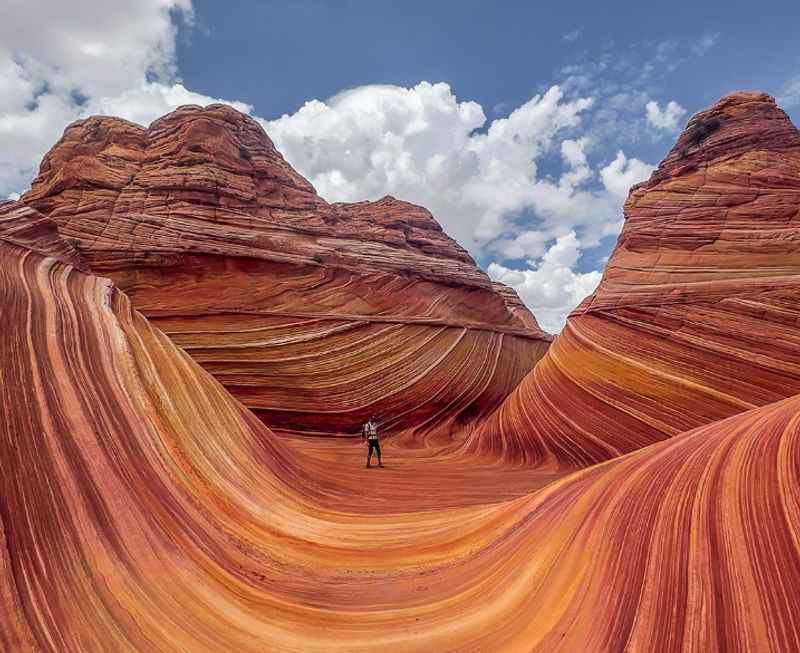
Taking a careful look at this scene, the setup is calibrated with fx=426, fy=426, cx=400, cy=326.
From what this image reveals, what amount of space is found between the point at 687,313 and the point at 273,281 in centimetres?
1125

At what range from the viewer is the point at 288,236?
1520 cm

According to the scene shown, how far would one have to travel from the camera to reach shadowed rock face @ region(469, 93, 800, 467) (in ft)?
25.1

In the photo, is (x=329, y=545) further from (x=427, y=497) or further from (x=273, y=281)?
(x=273, y=281)

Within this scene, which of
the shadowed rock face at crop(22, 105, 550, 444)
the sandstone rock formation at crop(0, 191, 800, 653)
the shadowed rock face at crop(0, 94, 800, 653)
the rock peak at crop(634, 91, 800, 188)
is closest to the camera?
the sandstone rock formation at crop(0, 191, 800, 653)

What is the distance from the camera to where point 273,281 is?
13789 millimetres

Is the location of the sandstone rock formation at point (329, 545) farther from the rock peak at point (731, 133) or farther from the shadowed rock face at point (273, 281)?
the rock peak at point (731, 133)

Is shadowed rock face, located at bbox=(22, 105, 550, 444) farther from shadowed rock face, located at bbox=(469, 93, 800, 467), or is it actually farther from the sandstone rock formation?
the sandstone rock formation

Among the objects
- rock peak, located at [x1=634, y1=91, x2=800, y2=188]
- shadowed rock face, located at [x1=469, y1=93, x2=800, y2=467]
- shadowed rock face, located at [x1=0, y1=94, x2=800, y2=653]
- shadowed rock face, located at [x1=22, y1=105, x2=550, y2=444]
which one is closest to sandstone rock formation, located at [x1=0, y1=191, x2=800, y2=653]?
shadowed rock face, located at [x1=0, y1=94, x2=800, y2=653]

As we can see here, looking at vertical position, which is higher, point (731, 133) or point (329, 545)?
point (731, 133)

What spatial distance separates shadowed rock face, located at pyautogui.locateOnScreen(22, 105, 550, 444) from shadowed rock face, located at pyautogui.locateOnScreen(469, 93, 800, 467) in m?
3.42

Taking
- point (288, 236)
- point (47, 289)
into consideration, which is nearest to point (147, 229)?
point (288, 236)

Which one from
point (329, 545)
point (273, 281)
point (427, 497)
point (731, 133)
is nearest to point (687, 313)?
point (731, 133)

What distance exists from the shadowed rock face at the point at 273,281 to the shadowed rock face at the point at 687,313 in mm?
3424

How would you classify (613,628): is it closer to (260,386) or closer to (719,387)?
(719,387)
